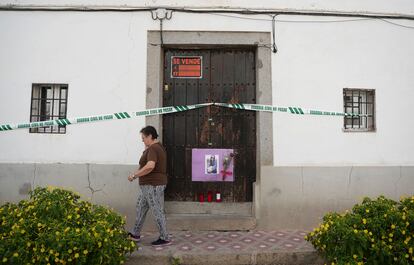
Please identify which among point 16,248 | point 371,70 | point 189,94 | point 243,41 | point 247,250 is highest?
point 243,41

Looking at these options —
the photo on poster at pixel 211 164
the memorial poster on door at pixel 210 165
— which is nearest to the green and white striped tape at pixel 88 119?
the memorial poster on door at pixel 210 165

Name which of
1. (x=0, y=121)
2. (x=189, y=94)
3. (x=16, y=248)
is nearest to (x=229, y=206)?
(x=189, y=94)

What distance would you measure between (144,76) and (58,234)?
9.61ft

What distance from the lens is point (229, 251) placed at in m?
4.25

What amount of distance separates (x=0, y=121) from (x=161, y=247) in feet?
11.2

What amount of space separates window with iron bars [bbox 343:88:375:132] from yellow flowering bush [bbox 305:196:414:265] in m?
2.12

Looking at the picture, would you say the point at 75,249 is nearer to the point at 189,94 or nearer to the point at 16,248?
the point at 16,248

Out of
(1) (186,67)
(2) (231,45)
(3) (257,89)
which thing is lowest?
(3) (257,89)

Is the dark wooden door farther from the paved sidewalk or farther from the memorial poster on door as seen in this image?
the paved sidewalk

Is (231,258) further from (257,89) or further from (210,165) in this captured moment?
(257,89)

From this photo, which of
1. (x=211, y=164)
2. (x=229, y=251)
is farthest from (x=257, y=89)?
(x=229, y=251)

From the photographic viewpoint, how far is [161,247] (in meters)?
4.39

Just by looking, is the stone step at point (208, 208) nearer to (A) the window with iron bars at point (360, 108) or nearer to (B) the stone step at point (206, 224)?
(B) the stone step at point (206, 224)

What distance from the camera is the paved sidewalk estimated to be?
13.5 ft
